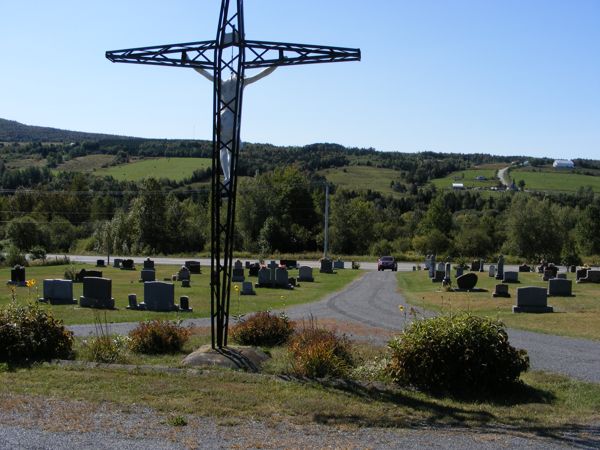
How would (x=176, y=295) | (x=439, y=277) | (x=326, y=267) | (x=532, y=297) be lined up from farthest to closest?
(x=326, y=267) → (x=439, y=277) → (x=176, y=295) → (x=532, y=297)

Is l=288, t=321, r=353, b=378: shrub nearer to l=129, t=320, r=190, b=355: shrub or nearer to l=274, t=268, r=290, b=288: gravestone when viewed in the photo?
l=129, t=320, r=190, b=355: shrub

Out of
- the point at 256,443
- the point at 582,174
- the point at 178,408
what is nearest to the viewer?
the point at 256,443

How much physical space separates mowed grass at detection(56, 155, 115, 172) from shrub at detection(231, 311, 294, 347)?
146963mm

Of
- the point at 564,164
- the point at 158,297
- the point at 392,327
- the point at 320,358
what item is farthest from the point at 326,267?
the point at 564,164

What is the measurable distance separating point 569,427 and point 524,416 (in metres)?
0.71

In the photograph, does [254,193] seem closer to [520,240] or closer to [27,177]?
[520,240]

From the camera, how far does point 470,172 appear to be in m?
178

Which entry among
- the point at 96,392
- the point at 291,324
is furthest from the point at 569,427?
the point at 291,324

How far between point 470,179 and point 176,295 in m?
141

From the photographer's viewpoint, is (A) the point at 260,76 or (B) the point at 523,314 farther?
(B) the point at 523,314

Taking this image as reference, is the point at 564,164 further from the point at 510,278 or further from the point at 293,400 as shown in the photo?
the point at 293,400

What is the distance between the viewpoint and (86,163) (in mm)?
167250

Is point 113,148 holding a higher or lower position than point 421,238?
higher

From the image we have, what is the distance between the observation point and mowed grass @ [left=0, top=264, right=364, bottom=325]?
22.4m
